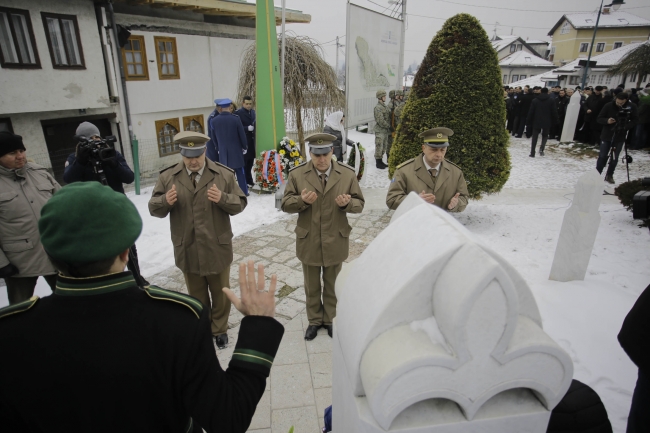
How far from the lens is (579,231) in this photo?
13.6 feet

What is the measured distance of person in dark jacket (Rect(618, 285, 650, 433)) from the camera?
5.85 ft

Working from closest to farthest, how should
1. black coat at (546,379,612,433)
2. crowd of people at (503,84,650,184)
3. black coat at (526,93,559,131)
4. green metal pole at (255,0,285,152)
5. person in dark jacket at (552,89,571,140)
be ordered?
black coat at (546,379,612,433), green metal pole at (255,0,285,152), crowd of people at (503,84,650,184), black coat at (526,93,559,131), person in dark jacket at (552,89,571,140)

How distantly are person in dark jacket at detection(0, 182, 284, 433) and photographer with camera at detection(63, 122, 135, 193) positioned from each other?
10.3 feet

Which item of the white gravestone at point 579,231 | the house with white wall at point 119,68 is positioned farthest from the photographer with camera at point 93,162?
the house with white wall at point 119,68

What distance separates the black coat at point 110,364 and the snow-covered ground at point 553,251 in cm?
299

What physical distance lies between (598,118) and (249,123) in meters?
7.96

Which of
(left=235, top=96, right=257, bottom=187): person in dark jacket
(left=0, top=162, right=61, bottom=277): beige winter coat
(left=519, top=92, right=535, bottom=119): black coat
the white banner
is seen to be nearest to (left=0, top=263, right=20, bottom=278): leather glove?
(left=0, top=162, right=61, bottom=277): beige winter coat

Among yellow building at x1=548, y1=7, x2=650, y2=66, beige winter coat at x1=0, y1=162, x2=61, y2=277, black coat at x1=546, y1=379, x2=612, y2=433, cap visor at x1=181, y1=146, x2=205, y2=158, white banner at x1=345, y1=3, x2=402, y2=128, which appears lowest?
black coat at x1=546, y1=379, x2=612, y2=433

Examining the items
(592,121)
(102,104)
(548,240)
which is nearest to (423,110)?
(548,240)

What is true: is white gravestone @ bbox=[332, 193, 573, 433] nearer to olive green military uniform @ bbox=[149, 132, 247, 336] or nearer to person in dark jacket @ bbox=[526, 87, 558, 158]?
olive green military uniform @ bbox=[149, 132, 247, 336]

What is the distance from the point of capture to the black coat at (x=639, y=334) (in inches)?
70.0

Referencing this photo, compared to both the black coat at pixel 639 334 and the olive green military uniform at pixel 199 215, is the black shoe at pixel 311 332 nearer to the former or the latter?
the olive green military uniform at pixel 199 215

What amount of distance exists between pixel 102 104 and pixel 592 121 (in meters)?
14.8

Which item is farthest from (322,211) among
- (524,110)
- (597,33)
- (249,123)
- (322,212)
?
(597,33)
